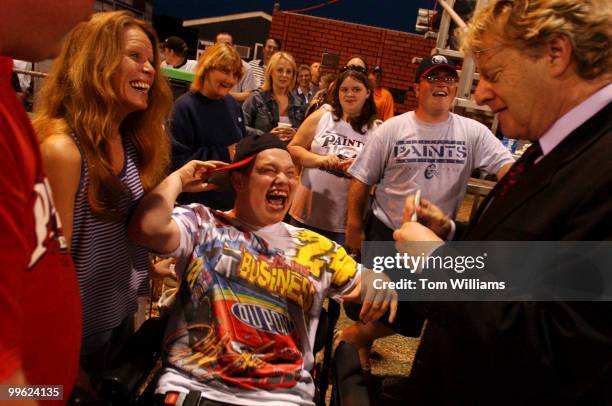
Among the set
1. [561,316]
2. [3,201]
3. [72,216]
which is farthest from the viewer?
[72,216]

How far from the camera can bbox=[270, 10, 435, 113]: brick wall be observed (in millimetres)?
14984

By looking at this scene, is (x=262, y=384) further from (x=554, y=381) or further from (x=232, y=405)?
(x=554, y=381)

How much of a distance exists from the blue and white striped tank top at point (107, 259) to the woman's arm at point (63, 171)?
0.04 metres

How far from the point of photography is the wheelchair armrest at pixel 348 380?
1566 millimetres

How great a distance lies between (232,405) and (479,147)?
79.0 inches

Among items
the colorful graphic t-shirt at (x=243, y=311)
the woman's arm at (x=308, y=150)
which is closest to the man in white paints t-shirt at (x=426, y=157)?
the woman's arm at (x=308, y=150)

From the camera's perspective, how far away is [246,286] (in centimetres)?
180

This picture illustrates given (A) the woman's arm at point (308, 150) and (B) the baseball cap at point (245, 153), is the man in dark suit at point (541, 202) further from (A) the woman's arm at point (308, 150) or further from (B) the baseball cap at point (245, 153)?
(A) the woman's arm at point (308, 150)

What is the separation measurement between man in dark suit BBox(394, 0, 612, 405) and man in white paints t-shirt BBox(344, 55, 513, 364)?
1.35m

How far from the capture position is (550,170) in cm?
115

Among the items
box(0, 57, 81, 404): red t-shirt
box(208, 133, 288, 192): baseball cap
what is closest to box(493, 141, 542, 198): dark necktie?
box(208, 133, 288, 192): baseball cap

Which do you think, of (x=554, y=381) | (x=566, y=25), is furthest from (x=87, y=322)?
(x=566, y=25)

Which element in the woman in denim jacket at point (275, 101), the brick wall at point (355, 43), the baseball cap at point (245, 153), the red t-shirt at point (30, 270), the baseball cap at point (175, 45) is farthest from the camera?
the brick wall at point (355, 43)

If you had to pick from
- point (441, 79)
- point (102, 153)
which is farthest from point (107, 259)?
point (441, 79)
